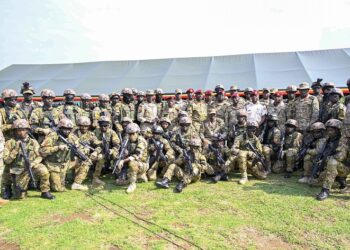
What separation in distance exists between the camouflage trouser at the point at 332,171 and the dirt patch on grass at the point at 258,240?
2.31m

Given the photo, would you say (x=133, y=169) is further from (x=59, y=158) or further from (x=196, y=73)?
(x=196, y=73)

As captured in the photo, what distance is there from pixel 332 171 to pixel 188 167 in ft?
10.3

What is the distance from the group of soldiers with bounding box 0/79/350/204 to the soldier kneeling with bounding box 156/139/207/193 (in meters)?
0.02

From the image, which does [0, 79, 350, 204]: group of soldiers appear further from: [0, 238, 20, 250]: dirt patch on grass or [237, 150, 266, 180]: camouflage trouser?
[0, 238, 20, 250]: dirt patch on grass

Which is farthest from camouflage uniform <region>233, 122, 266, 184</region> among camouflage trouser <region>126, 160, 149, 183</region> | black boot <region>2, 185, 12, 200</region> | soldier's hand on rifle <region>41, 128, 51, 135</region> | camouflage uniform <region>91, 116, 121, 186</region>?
black boot <region>2, 185, 12, 200</region>

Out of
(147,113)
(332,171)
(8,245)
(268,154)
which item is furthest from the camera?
(147,113)

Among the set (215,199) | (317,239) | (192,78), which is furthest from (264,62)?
(317,239)

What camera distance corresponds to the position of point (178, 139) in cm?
853

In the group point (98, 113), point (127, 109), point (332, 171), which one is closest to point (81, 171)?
point (98, 113)

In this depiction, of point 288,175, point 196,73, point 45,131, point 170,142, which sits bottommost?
point 288,175

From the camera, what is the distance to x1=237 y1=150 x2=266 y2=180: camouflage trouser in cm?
802

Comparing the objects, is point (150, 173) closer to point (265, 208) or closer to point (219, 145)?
point (219, 145)

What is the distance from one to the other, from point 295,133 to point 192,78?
899 cm

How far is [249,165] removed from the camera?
819 cm
